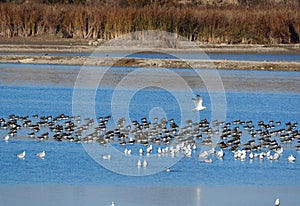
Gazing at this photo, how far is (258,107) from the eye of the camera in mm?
24781

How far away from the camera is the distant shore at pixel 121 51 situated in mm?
35688

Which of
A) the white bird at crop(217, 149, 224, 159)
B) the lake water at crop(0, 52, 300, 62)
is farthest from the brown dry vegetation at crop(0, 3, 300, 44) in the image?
the white bird at crop(217, 149, 224, 159)

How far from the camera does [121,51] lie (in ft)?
136

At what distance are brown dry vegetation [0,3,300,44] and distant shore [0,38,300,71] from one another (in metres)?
0.95

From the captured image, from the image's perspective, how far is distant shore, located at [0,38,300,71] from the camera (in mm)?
35688

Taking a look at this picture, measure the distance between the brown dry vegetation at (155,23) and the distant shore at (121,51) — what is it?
3.11 ft

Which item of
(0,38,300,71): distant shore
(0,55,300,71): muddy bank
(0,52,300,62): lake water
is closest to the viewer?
(0,55,300,71): muddy bank

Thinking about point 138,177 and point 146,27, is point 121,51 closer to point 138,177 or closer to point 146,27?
point 146,27

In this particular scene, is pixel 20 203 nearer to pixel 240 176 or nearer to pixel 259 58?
pixel 240 176

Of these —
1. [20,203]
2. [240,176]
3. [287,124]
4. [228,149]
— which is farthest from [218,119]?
[20,203]

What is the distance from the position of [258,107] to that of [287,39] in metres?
21.9

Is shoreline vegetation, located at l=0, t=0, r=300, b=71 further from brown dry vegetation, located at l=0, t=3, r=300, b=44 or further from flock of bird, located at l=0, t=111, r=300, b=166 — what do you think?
flock of bird, located at l=0, t=111, r=300, b=166

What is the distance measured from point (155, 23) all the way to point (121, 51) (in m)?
3.82

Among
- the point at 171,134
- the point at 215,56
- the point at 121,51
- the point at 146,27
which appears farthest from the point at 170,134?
the point at 146,27
